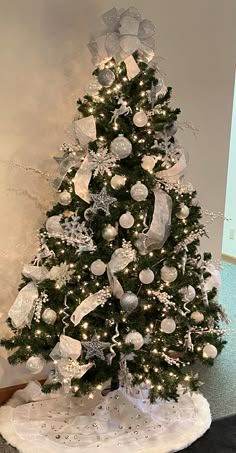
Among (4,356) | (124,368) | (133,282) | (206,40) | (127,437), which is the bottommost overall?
(127,437)

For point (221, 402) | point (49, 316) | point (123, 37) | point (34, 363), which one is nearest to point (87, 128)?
point (123, 37)

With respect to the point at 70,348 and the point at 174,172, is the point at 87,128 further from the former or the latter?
the point at 70,348

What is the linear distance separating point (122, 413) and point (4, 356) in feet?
2.09

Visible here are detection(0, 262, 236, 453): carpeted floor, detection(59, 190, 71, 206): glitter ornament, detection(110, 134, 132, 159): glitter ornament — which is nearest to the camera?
detection(110, 134, 132, 159): glitter ornament

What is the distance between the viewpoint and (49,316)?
2.20 meters

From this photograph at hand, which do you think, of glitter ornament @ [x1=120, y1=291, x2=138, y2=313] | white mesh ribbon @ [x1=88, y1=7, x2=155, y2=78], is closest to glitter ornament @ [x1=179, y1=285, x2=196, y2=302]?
glitter ornament @ [x1=120, y1=291, x2=138, y2=313]

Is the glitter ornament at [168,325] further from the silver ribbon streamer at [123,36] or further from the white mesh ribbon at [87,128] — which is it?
the silver ribbon streamer at [123,36]

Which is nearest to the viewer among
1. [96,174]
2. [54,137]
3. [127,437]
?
[96,174]

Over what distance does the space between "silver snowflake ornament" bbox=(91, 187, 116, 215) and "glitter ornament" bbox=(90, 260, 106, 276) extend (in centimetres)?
20

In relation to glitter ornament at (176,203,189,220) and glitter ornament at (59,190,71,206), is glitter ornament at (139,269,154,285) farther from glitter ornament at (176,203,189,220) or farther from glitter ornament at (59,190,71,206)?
glitter ornament at (59,190,71,206)

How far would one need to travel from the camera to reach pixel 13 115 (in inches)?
96.1

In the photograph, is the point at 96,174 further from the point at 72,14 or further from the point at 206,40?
the point at 206,40

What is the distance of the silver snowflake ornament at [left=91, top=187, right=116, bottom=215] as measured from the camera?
84.0 inches

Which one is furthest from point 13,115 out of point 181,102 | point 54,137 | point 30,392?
point 30,392
